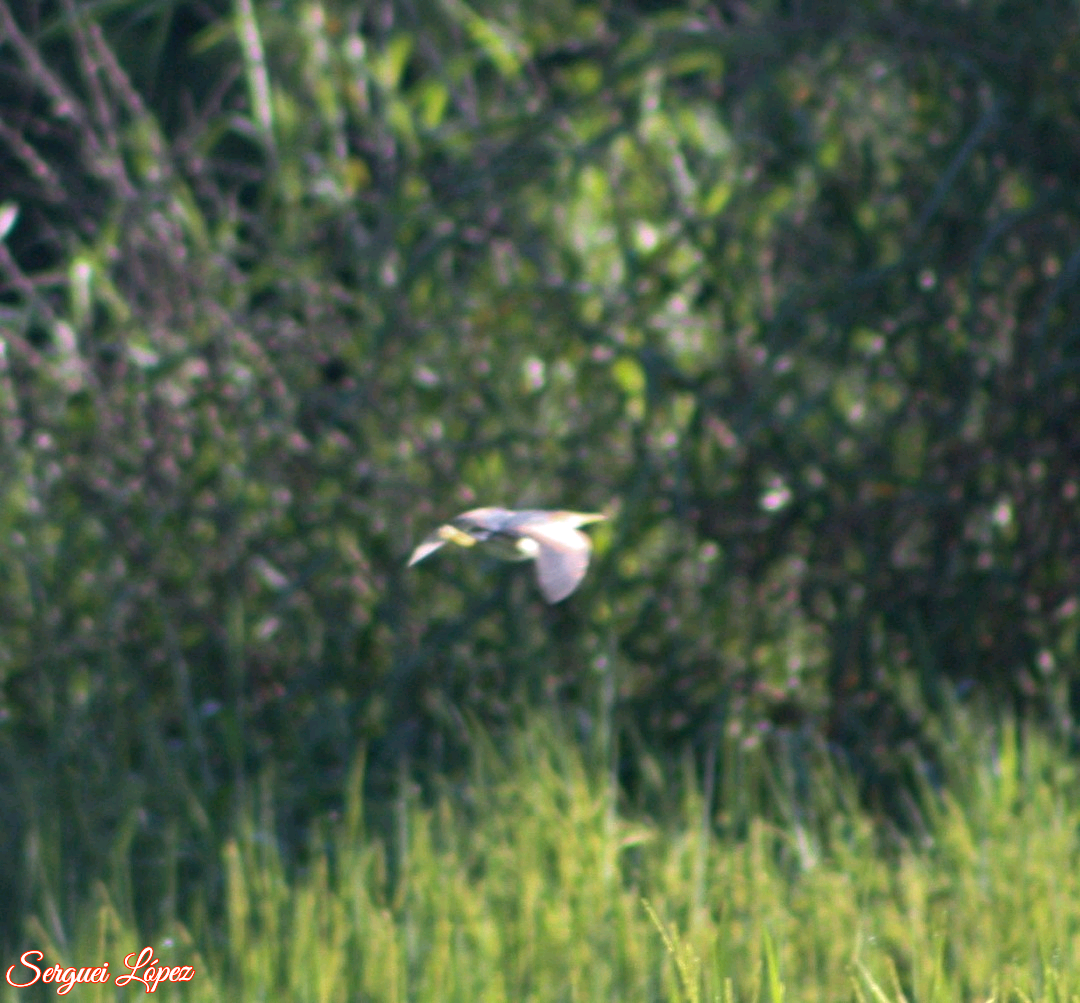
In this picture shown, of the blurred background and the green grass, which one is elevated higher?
the blurred background

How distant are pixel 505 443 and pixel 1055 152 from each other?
983 millimetres

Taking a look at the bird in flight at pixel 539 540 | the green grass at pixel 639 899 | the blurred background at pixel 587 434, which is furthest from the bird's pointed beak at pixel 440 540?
the blurred background at pixel 587 434

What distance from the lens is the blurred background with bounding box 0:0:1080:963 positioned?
2383 millimetres

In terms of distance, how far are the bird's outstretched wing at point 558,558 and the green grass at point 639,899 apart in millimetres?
399

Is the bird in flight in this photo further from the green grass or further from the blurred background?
the blurred background

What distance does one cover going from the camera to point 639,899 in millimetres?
1663

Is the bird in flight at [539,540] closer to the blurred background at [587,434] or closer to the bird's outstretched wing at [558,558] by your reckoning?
the bird's outstretched wing at [558,558]

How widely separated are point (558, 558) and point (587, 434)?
1.31 metres

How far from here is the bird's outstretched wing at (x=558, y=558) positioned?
1153 millimetres

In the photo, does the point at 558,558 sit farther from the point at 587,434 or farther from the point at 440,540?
the point at 587,434

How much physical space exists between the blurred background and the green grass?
0.19 meters

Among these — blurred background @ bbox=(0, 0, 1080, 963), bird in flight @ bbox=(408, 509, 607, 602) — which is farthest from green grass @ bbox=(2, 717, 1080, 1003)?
bird in flight @ bbox=(408, 509, 607, 602)

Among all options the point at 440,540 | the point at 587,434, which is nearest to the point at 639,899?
the point at 440,540

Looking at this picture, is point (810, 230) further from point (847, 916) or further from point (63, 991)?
point (63, 991)
